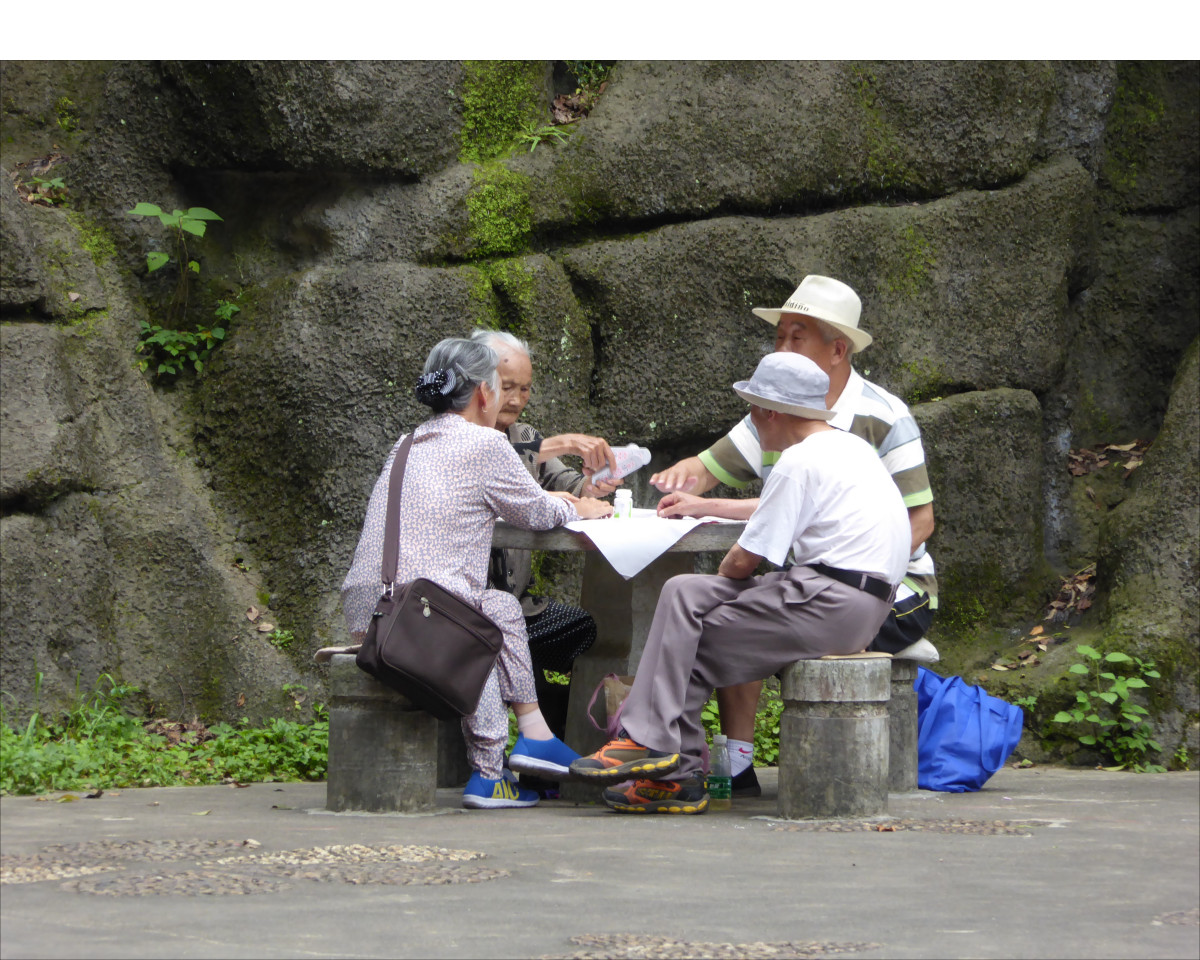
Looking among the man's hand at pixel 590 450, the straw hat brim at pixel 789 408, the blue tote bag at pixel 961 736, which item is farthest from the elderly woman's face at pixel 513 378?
the blue tote bag at pixel 961 736

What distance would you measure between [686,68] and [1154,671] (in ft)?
13.3

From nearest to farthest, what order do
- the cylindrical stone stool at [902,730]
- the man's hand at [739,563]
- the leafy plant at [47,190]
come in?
the man's hand at [739,563] → the cylindrical stone stool at [902,730] → the leafy plant at [47,190]

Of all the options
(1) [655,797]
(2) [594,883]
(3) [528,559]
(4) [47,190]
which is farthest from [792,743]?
(4) [47,190]

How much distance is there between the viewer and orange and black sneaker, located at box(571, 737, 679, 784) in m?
4.92

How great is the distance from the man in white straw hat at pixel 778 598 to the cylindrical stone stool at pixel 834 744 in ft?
0.38

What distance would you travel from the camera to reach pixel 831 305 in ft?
19.5

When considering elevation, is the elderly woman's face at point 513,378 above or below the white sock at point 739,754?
above

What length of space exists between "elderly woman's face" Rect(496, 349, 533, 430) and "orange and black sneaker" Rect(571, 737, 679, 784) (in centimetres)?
164

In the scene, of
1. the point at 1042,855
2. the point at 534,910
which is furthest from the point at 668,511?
the point at 534,910

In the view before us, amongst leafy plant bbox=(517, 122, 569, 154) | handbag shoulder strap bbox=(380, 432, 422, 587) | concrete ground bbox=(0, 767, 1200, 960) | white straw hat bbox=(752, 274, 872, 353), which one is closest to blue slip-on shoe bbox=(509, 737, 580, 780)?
concrete ground bbox=(0, 767, 1200, 960)

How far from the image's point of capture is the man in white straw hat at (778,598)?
496cm

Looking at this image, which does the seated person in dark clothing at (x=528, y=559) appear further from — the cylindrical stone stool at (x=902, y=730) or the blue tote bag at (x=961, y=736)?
the blue tote bag at (x=961, y=736)

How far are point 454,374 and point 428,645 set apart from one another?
102cm

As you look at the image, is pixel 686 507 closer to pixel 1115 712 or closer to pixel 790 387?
pixel 790 387
